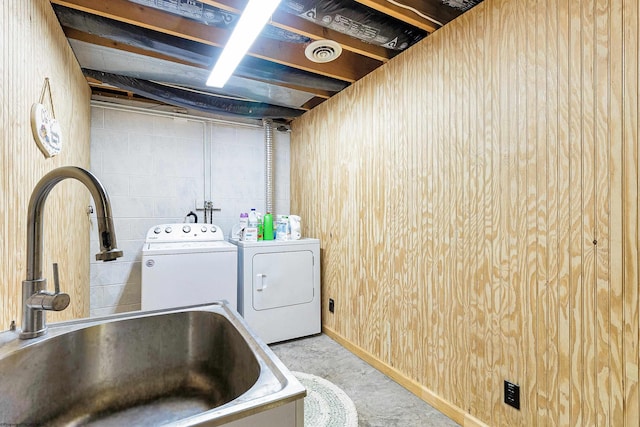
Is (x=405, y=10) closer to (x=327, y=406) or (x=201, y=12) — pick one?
(x=201, y=12)

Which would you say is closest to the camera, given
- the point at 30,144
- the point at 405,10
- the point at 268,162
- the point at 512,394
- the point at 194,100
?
the point at 30,144

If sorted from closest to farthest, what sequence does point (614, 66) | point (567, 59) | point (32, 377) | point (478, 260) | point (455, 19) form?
point (32, 377), point (614, 66), point (567, 59), point (478, 260), point (455, 19)

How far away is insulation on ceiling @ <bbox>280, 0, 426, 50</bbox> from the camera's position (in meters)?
1.68

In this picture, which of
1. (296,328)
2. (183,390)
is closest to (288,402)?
(183,390)

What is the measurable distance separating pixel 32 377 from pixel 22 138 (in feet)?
3.30

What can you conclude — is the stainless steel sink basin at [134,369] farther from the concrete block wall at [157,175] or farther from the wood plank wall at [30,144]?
the concrete block wall at [157,175]

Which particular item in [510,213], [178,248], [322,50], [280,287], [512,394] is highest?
[322,50]

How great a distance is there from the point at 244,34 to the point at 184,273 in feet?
5.98

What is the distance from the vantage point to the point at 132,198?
10.1 feet

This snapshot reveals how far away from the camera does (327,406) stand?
1979 mm

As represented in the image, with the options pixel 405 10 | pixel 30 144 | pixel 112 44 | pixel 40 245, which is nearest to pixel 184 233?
pixel 112 44

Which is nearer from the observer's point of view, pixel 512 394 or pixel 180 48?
pixel 512 394

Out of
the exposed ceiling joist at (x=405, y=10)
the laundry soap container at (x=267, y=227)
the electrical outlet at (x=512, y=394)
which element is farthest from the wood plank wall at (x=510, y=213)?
the laundry soap container at (x=267, y=227)

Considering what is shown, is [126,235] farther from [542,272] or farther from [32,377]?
[542,272]
